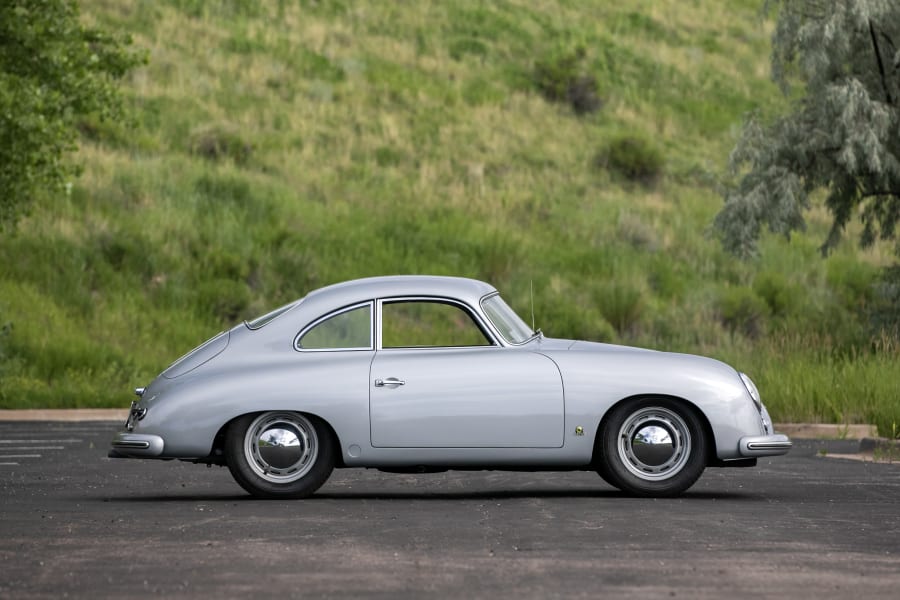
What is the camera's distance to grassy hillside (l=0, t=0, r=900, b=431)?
33.6 metres

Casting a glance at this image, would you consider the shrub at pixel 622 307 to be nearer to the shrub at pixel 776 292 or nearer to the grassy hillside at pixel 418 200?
the grassy hillside at pixel 418 200

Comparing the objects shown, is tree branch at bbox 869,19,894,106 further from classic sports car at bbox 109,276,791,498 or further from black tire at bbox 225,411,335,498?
black tire at bbox 225,411,335,498

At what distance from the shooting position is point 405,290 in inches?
503

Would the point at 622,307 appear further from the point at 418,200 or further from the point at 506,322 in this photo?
the point at 506,322

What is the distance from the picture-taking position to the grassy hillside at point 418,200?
3362 cm

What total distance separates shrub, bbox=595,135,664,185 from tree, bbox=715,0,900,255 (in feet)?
71.7

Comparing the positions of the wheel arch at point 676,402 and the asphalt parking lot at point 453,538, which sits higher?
the wheel arch at point 676,402

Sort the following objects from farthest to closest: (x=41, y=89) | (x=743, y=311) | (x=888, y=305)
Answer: (x=743, y=311) < (x=888, y=305) < (x=41, y=89)

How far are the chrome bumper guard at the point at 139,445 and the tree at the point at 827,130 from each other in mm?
19229

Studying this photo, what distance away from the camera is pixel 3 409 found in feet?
91.0

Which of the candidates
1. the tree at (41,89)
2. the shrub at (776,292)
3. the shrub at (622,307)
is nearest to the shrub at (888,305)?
the shrub at (622,307)

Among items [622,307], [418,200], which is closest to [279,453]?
[622,307]

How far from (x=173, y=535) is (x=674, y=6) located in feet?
222

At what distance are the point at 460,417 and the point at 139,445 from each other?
225cm
